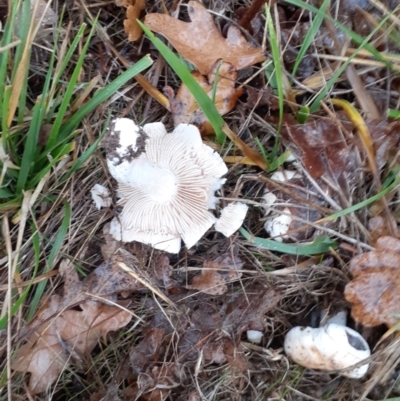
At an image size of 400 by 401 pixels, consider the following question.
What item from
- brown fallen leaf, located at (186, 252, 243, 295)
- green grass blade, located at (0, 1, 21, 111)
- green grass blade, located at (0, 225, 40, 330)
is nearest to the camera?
green grass blade, located at (0, 1, 21, 111)

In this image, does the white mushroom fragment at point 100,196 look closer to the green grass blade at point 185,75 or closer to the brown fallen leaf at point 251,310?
the green grass blade at point 185,75

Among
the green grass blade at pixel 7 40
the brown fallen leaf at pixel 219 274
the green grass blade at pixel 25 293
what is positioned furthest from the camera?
the brown fallen leaf at pixel 219 274

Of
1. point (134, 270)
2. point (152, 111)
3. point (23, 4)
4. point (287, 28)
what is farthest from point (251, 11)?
point (134, 270)

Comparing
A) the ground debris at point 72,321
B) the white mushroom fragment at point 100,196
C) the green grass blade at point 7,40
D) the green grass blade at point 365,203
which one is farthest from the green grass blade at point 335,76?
the green grass blade at point 7,40

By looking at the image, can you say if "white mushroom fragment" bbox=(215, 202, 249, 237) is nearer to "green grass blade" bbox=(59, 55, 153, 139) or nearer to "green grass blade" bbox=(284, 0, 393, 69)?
"green grass blade" bbox=(59, 55, 153, 139)

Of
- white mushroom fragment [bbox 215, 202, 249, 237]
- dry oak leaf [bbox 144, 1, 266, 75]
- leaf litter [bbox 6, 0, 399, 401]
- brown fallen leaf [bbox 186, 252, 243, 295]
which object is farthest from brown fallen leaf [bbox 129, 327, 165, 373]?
dry oak leaf [bbox 144, 1, 266, 75]

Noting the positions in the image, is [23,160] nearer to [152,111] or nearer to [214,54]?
[152,111]
